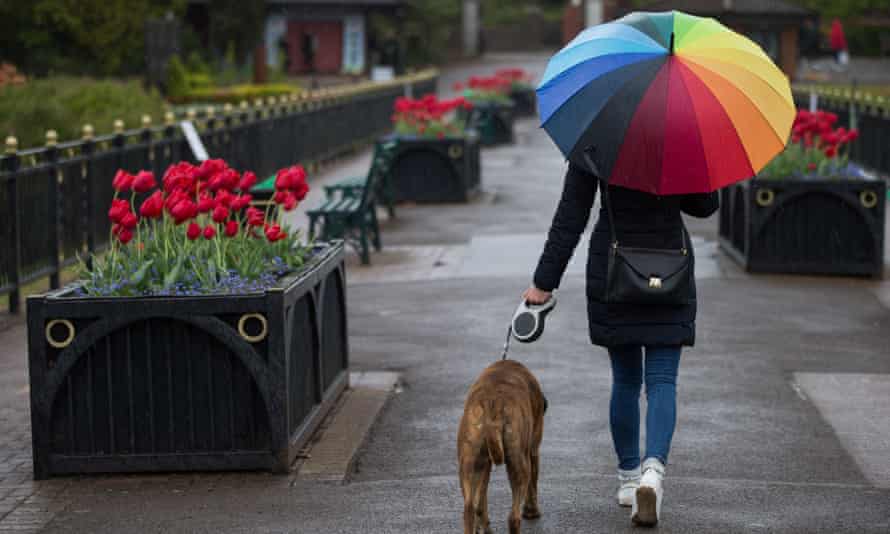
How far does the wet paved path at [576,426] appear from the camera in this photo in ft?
23.3

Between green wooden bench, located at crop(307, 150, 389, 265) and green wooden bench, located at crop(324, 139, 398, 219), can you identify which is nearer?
green wooden bench, located at crop(307, 150, 389, 265)

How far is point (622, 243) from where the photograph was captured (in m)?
6.85

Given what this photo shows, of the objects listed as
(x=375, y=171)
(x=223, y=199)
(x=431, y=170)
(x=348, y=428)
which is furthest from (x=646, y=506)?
(x=431, y=170)

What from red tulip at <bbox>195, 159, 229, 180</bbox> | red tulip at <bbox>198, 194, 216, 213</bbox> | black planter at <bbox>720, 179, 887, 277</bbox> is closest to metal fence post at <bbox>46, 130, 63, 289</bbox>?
red tulip at <bbox>195, 159, 229, 180</bbox>

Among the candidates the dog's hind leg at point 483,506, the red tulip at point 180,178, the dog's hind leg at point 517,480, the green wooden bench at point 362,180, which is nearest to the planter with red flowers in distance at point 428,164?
the green wooden bench at point 362,180

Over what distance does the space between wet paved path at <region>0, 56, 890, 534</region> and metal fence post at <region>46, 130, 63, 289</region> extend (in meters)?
1.92

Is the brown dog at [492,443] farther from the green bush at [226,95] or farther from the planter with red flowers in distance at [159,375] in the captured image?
the green bush at [226,95]

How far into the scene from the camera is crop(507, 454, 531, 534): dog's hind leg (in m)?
6.23

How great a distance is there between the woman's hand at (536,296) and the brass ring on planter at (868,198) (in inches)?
339

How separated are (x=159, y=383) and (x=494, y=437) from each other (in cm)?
214

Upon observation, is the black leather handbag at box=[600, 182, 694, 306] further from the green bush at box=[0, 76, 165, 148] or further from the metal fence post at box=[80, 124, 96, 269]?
the green bush at box=[0, 76, 165, 148]

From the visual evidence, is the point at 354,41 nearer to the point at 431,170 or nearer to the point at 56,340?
the point at 431,170

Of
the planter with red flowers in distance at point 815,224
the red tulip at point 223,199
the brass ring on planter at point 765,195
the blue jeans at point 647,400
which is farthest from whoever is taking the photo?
the brass ring on planter at point 765,195

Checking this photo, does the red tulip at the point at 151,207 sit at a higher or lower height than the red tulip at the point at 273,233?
higher
